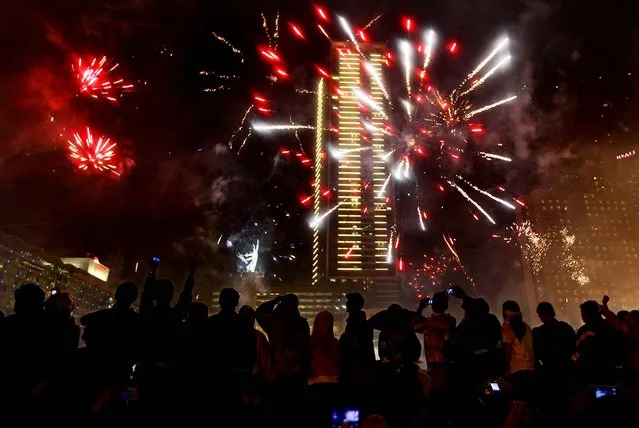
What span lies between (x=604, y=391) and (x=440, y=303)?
6.49 feet

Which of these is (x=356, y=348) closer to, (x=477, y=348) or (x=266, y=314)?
(x=266, y=314)

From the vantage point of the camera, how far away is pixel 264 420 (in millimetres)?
4605

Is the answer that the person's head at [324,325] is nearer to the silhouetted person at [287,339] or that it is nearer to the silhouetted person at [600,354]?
the silhouetted person at [287,339]

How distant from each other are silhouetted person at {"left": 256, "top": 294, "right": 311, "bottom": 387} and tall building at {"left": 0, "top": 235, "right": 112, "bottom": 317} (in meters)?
57.6

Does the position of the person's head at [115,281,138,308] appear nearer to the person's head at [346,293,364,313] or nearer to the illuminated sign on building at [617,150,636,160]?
the person's head at [346,293,364,313]

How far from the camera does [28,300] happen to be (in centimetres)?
457

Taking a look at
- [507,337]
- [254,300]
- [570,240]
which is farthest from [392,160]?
[570,240]

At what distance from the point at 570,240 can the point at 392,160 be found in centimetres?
7402

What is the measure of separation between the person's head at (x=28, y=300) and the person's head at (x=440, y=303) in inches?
183

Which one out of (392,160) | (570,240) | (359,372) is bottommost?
(359,372)

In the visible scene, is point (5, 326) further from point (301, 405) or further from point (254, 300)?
point (254, 300)

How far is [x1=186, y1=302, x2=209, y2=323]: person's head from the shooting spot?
4.86m

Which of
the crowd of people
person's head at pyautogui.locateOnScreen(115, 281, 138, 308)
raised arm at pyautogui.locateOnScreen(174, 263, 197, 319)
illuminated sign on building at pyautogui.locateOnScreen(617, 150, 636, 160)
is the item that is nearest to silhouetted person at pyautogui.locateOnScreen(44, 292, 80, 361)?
the crowd of people

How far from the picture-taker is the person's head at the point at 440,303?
18.9ft
